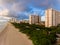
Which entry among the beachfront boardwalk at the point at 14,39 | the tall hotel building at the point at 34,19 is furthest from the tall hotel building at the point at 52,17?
the beachfront boardwalk at the point at 14,39

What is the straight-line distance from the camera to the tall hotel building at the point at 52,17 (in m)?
22.1

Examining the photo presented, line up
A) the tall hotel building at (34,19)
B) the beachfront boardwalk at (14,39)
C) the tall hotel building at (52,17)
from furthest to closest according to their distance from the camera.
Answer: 1. the tall hotel building at (34,19)
2. the tall hotel building at (52,17)
3. the beachfront boardwalk at (14,39)

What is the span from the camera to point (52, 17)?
74.5 feet

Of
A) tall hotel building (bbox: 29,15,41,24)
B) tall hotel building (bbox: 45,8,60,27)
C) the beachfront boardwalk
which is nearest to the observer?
the beachfront boardwalk

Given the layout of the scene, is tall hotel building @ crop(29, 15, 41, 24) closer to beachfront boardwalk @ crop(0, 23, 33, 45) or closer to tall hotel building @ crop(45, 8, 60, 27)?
tall hotel building @ crop(45, 8, 60, 27)

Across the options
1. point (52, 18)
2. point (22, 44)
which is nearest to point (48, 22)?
point (52, 18)

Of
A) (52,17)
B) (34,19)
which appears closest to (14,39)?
(52,17)

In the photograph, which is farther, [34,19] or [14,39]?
[34,19]

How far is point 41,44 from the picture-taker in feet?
22.4

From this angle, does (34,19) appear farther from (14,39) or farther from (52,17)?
(14,39)

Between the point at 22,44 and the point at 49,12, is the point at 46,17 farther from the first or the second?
the point at 22,44

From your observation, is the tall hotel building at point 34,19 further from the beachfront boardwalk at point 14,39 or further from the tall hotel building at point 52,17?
the beachfront boardwalk at point 14,39

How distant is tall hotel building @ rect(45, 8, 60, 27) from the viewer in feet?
72.6

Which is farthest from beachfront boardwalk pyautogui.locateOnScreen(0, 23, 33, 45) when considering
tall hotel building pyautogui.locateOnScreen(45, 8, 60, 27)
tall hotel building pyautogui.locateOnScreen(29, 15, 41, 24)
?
tall hotel building pyautogui.locateOnScreen(29, 15, 41, 24)
